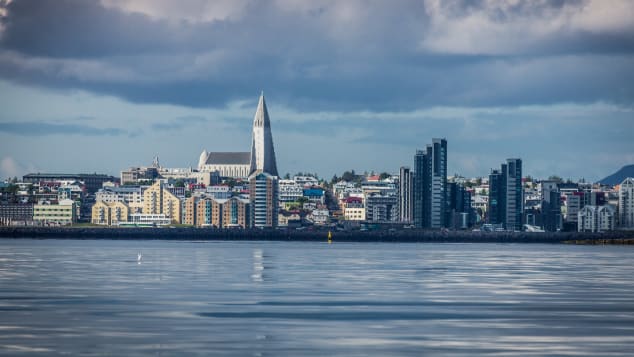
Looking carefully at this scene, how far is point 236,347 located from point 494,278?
34.0m

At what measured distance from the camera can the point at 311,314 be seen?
1662 inches

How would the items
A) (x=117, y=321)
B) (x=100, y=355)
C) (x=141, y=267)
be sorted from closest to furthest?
1. (x=100, y=355)
2. (x=117, y=321)
3. (x=141, y=267)

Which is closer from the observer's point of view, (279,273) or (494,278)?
(494,278)

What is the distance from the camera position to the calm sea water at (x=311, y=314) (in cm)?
3372

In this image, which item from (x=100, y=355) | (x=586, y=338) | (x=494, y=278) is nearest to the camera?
(x=100, y=355)

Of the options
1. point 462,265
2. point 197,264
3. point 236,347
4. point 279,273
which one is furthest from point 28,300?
point 462,265

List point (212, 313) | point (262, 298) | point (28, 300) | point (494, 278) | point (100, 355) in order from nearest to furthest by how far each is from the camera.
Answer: point (100, 355)
point (212, 313)
point (28, 300)
point (262, 298)
point (494, 278)

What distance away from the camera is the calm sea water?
33719mm

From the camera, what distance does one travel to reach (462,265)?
280ft

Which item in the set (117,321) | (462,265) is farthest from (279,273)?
(117,321)

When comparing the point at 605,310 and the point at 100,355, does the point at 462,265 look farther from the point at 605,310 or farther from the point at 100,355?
the point at 100,355

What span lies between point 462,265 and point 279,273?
19199 mm

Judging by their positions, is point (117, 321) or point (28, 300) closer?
point (117, 321)

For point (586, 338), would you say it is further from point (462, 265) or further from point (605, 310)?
point (462, 265)
